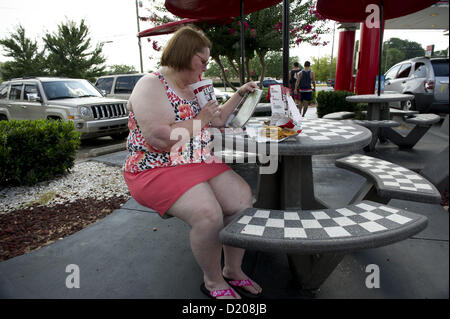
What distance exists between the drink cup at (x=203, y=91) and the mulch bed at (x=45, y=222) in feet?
5.77

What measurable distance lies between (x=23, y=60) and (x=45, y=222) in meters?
21.8

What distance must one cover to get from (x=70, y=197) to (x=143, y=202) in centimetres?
207

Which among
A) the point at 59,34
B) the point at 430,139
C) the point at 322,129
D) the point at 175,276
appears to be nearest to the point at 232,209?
the point at 175,276

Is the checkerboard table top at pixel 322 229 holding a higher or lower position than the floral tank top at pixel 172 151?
lower

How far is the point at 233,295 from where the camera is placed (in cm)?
160

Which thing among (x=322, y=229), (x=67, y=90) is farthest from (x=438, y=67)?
(x=67, y=90)

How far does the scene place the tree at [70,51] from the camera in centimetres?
2047

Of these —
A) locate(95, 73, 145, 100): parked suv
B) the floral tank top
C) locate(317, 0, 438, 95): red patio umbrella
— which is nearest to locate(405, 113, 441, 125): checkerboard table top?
locate(317, 0, 438, 95): red patio umbrella

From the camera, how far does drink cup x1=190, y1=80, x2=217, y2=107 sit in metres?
1.63

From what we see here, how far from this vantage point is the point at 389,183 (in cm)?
185

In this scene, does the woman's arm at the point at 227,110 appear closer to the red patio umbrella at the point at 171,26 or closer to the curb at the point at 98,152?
the red patio umbrella at the point at 171,26

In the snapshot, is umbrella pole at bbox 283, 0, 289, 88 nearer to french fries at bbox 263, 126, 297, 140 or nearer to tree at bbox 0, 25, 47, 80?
french fries at bbox 263, 126, 297, 140

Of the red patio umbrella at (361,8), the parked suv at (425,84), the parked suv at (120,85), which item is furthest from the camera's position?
the parked suv at (120,85)

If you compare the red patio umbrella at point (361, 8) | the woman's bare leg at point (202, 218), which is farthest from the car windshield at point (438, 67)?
the woman's bare leg at point (202, 218)
